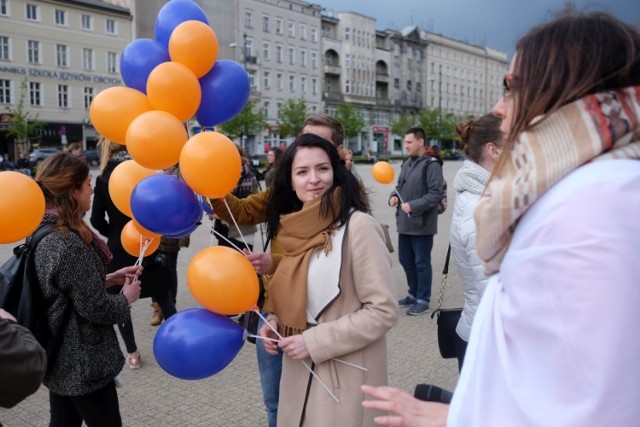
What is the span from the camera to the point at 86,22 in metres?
44.9

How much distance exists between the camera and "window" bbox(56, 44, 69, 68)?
4369cm

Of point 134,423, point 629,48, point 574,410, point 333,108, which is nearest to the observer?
point 574,410

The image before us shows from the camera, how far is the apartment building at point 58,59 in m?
41.5

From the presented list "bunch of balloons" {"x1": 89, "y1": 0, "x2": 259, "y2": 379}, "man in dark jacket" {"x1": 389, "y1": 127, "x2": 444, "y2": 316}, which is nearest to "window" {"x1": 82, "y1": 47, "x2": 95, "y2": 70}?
"man in dark jacket" {"x1": 389, "y1": 127, "x2": 444, "y2": 316}

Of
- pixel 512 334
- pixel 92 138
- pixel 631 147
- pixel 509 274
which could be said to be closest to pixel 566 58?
pixel 631 147

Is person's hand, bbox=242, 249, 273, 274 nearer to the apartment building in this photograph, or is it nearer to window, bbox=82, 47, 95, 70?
the apartment building

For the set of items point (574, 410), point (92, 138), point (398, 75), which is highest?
point (398, 75)

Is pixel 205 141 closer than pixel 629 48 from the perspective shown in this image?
No

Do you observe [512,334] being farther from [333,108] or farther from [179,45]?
[333,108]

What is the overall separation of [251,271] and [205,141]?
24.9 inches

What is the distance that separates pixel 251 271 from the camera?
2.31 m

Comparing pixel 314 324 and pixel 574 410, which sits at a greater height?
pixel 574 410

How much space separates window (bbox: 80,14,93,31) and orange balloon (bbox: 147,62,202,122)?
48.2 metres

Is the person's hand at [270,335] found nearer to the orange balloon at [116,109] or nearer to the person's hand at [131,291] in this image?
the person's hand at [131,291]
